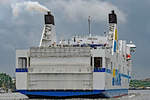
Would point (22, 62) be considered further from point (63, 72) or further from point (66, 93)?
point (66, 93)

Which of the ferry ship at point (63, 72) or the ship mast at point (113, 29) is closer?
the ferry ship at point (63, 72)

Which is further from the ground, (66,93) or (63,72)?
(63,72)

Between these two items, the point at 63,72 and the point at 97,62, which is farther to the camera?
the point at 97,62

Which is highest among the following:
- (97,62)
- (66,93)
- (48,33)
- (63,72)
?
(48,33)

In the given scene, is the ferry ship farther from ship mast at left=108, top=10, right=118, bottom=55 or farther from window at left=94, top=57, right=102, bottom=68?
ship mast at left=108, top=10, right=118, bottom=55

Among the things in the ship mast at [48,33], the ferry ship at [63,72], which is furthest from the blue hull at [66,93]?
the ship mast at [48,33]

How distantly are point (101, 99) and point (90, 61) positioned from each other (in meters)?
4.42

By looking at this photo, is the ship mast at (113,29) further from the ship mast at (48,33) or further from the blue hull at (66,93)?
the blue hull at (66,93)

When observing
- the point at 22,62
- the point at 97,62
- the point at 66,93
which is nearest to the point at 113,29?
the point at 97,62

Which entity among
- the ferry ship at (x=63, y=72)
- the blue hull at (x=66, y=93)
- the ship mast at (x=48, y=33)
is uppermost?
the ship mast at (x=48, y=33)

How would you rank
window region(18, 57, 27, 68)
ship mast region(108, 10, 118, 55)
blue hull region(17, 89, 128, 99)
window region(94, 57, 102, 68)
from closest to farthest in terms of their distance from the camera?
blue hull region(17, 89, 128, 99), window region(94, 57, 102, 68), window region(18, 57, 27, 68), ship mast region(108, 10, 118, 55)

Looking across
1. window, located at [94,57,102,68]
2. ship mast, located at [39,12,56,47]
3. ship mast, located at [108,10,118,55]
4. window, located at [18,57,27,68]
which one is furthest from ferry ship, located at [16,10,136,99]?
ship mast, located at [108,10,118,55]

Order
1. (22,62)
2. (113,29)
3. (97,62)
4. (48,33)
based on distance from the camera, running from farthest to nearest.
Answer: (113,29)
(48,33)
(22,62)
(97,62)

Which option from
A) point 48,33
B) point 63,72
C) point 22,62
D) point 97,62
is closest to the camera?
point 63,72
